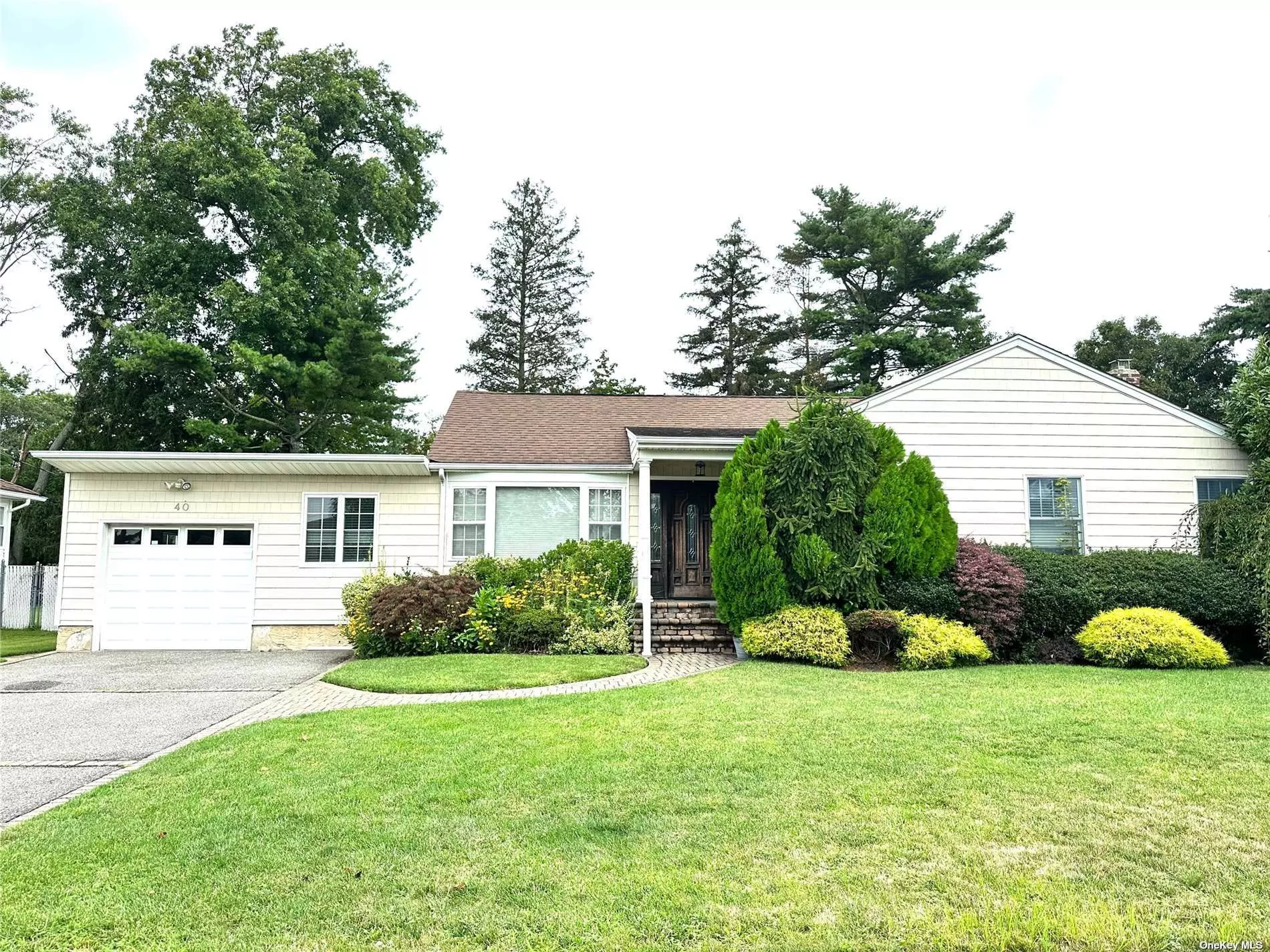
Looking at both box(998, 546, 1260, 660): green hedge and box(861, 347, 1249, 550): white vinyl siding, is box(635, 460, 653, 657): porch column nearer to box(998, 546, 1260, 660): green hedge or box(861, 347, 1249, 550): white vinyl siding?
box(861, 347, 1249, 550): white vinyl siding

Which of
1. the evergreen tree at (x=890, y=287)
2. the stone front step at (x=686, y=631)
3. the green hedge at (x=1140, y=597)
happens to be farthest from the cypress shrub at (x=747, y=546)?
→ the evergreen tree at (x=890, y=287)

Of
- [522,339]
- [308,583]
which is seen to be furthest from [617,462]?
[522,339]

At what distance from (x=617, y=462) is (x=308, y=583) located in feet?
18.9

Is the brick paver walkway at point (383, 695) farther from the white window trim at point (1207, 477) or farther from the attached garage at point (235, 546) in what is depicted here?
the white window trim at point (1207, 477)

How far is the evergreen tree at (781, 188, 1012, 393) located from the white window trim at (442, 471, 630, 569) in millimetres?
16991

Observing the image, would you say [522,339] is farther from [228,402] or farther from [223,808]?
[223,808]

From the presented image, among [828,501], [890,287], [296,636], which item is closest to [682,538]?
[828,501]

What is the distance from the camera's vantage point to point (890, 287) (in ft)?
96.6

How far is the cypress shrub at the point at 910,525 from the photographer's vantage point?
10234 millimetres

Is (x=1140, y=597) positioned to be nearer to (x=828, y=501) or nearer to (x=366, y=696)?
(x=828, y=501)

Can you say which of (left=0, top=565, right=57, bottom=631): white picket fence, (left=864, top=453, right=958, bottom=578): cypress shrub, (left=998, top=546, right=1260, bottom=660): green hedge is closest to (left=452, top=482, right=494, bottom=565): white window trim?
(left=864, top=453, right=958, bottom=578): cypress shrub

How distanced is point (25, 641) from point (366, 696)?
11158mm

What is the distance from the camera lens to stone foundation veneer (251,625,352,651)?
42.5 ft

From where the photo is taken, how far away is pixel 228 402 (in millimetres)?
21672
